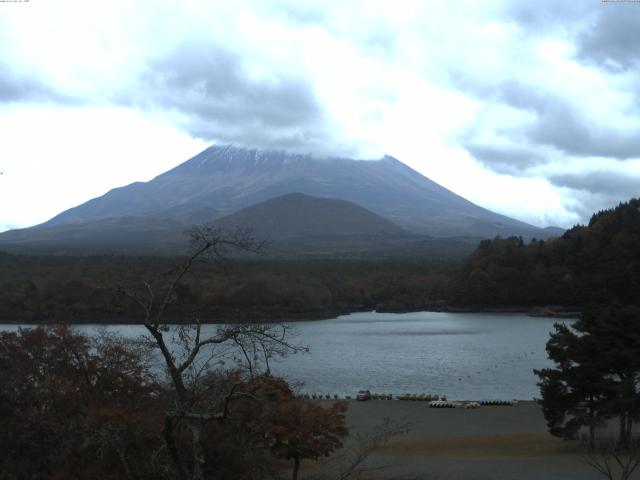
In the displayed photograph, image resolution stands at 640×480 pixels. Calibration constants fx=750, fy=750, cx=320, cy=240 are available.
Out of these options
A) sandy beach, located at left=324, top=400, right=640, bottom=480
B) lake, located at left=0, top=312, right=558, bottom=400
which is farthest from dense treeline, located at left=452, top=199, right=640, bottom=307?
sandy beach, located at left=324, top=400, right=640, bottom=480

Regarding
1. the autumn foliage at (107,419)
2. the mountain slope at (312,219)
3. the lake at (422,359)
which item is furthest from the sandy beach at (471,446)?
the mountain slope at (312,219)

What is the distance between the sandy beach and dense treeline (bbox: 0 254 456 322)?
24805 millimetres

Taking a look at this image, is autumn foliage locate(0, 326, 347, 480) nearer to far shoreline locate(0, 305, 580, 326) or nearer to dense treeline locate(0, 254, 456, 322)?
dense treeline locate(0, 254, 456, 322)

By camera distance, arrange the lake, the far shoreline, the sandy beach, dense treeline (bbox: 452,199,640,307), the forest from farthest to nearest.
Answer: dense treeline (bbox: 452,199,640,307) → the forest → the far shoreline → the lake → the sandy beach

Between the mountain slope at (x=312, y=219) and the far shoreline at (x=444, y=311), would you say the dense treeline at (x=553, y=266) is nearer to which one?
the far shoreline at (x=444, y=311)

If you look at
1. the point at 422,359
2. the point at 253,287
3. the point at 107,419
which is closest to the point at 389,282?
the point at 253,287

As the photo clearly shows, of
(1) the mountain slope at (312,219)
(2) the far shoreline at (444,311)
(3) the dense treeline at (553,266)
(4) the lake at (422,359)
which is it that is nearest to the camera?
(4) the lake at (422,359)

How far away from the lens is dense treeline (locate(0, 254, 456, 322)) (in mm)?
59781

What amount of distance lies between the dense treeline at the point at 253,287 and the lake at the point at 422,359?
6358 millimetres

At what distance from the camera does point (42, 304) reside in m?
62.3

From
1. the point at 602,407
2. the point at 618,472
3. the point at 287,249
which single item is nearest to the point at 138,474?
the point at 618,472

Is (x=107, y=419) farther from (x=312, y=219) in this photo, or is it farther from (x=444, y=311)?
(x=312, y=219)

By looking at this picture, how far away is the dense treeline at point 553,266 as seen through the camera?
73.4 metres

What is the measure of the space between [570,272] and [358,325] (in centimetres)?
2592
